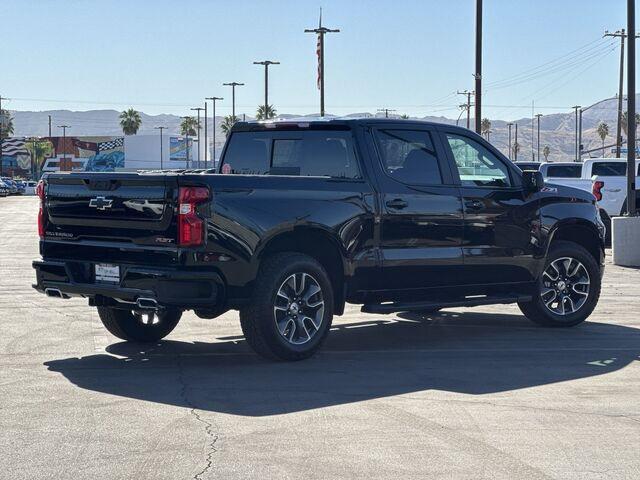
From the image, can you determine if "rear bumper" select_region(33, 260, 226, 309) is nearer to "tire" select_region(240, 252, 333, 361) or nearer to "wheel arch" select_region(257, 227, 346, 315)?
"tire" select_region(240, 252, 333, 361)

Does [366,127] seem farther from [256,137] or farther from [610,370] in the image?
[610,370]

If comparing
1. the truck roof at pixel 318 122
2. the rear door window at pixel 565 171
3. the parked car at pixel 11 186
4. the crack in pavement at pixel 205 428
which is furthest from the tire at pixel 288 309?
the parked car at pixel 11 186

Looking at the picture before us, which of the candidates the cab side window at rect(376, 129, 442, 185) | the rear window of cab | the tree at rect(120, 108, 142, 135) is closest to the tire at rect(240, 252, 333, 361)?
the rear window of cab

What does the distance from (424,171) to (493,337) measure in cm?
181

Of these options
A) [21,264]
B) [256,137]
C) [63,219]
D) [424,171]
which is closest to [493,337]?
[424,171]

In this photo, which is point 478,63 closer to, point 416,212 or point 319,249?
point 416,212

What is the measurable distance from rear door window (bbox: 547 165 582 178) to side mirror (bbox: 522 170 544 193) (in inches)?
810

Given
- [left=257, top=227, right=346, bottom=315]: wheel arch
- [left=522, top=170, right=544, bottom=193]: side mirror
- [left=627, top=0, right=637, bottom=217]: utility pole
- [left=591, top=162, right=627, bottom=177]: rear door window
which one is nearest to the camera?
[left=257, top=227, right=346, bottom=315]: wheel arch

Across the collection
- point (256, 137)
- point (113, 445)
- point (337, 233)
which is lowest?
point (113, 445)

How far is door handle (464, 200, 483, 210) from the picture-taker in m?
11.2

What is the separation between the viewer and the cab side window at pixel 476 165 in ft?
37.3

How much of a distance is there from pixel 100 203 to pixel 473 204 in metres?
3.61

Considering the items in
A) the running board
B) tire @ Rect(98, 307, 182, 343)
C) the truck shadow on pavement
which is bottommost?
the truck shadow on pavement

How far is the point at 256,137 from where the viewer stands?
1123cm
